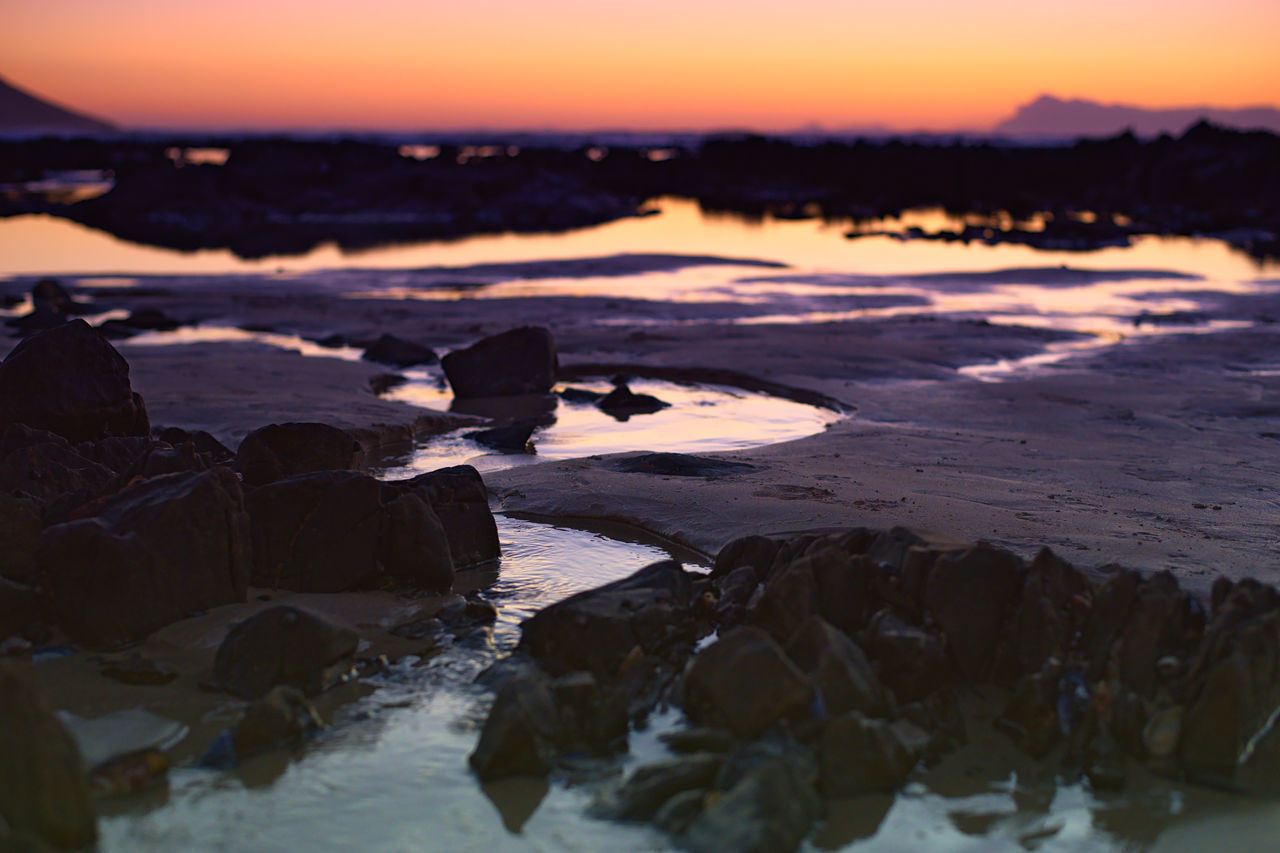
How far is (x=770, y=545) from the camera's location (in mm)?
6094

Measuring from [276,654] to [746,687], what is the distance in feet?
6.65

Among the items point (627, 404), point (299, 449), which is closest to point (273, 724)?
point (299, 449)

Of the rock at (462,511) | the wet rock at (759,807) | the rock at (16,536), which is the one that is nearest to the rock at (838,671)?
the wet rock at (759,807)

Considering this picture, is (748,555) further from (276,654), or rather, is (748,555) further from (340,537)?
(276,654)

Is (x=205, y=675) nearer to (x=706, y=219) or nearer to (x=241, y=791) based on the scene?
(x=241, y=791)

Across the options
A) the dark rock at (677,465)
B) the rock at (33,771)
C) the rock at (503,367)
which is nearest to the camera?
the rock at (33,771)

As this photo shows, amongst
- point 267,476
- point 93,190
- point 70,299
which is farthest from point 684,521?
point 93,190

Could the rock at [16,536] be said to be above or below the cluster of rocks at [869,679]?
above

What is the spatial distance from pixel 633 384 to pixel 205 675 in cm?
786

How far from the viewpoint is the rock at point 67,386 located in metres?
7.51

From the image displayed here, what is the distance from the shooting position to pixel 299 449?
7.34 m

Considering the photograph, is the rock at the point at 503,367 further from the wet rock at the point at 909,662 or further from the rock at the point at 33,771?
the rock at the point at 33,771

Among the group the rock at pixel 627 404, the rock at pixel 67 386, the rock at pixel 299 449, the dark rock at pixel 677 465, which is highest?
the rock at pixel 67 386

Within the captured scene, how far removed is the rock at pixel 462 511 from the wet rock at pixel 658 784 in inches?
97.7
